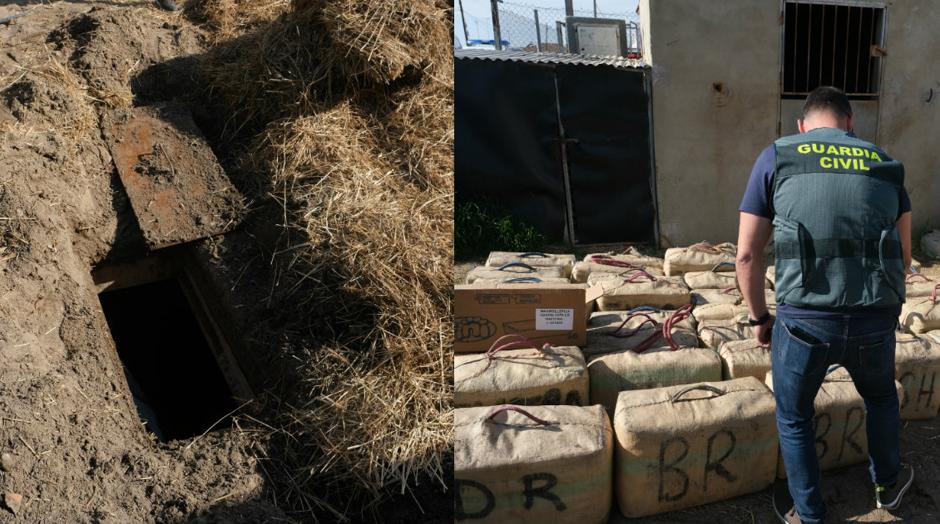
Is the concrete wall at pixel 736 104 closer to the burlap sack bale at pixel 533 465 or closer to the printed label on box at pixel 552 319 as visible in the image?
the printed label on box at pixel 552 319

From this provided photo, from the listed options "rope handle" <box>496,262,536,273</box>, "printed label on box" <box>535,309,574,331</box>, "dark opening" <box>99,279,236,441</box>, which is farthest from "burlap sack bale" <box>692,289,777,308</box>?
"dark opening" <box>99,279,236,441</box>

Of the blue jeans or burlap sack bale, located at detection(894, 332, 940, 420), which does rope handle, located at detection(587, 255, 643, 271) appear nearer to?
burlap sack bale, located at detection(894, 332, 940, 420)

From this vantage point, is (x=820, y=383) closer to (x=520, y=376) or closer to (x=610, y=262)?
(x=520, y=376)

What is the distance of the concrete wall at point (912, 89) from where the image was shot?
288 cm

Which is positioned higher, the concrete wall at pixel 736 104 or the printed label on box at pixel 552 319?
the concrete wall at pixel 736 104

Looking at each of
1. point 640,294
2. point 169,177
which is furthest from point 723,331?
point 169,177

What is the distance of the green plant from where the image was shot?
398 centimetres

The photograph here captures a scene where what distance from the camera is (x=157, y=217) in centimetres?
390

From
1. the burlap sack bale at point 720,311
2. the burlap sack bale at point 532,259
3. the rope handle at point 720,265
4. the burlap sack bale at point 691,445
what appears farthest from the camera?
the rope handle at point 720,265

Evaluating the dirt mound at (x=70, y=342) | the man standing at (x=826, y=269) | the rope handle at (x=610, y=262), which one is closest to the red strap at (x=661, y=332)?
the man standing at (x=826, y=269)

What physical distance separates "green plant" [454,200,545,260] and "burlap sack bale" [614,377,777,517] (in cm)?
181

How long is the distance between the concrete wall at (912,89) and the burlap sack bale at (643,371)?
1364 millimetres

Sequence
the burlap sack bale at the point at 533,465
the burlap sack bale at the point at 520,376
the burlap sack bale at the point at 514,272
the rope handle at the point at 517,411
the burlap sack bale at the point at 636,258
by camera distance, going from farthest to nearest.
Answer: the burlap sack bale at the point at 636,258, the burlap sack bale at the point at 514,272, the burlap sack bale at the point at 520,376, the rope handle at the point at 517,411, the burlap sack bale at the point at 533,465

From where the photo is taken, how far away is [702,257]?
12.9 feet
